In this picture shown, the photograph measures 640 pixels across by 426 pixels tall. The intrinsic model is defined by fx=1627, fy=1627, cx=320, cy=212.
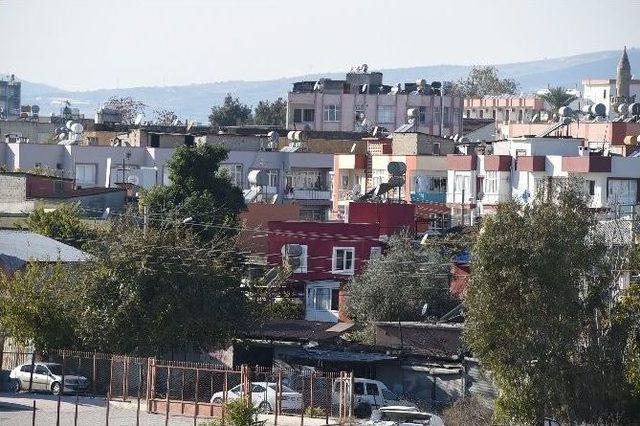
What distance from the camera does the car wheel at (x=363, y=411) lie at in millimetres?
37875

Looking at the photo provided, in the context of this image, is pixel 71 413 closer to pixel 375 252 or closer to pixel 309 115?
pixel 375 252

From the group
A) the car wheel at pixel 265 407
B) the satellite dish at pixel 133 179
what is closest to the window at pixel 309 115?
the satellite dish at pixel 133 179

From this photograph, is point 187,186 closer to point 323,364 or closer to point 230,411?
point 323,364

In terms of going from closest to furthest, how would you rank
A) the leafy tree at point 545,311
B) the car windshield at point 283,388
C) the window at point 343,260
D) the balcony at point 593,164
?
the leafy tree at point 545,311 < the car windshield at point 283,388 < the window at point 343,260 < the balcony at point 593,164

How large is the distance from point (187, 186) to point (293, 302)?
10.4 meters

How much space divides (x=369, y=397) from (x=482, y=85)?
15122 centimetres

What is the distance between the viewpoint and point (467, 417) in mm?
37375

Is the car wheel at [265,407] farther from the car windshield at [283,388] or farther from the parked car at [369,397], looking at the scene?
the parked car at [369,397]

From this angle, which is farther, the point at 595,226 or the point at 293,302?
the point at 293,302

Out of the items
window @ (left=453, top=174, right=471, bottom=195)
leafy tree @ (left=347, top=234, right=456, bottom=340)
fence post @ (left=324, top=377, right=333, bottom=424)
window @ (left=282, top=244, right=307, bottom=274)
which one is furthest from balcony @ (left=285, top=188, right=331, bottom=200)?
fence post @ (left=324, top=377, right=333, bottom=424)

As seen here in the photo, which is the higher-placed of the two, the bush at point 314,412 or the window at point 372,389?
the window at point 372,389

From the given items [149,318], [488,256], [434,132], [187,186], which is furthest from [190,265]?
[434,132]

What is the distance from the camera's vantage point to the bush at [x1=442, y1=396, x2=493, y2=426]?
Answer: 122 ft

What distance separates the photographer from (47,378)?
4169cm
